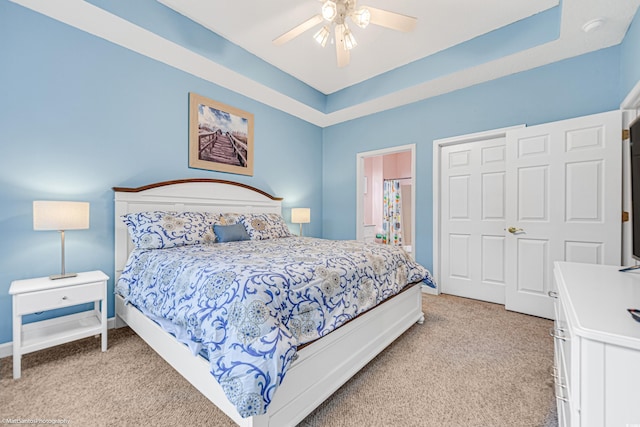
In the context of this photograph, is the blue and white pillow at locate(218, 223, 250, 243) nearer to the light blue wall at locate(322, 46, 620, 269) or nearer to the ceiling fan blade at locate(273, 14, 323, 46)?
the ceiling fan blade at locate(273, 14, 323, 46)

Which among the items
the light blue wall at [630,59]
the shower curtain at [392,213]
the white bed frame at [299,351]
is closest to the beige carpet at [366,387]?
the white bed frame at [299,351]

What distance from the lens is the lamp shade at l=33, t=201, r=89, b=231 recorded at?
5.95 feet

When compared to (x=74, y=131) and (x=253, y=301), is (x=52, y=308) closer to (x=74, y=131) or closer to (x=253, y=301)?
(x=74, y=131)

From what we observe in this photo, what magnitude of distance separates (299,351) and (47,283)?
6.16 feet

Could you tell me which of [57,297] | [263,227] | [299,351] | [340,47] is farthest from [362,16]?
[57,297]

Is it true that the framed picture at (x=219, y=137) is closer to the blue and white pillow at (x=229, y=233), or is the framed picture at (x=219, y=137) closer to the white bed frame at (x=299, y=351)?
the white bed frame at (x=299, y=351)

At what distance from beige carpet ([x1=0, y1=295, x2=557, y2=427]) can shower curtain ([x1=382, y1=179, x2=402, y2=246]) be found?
4.34m

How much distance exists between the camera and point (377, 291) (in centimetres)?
192

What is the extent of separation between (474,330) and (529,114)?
2.35 meters

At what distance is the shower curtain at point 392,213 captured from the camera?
21.7 feet

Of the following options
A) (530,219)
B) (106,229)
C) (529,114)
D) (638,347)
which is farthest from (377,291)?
(529,114)

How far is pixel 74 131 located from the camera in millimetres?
2273

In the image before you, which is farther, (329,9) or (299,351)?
(329,9)

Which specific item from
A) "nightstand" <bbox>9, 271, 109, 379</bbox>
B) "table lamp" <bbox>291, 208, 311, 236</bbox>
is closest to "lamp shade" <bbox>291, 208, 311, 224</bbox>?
"table lamp" <bbox>291, 208, 311, 236</bbox>
